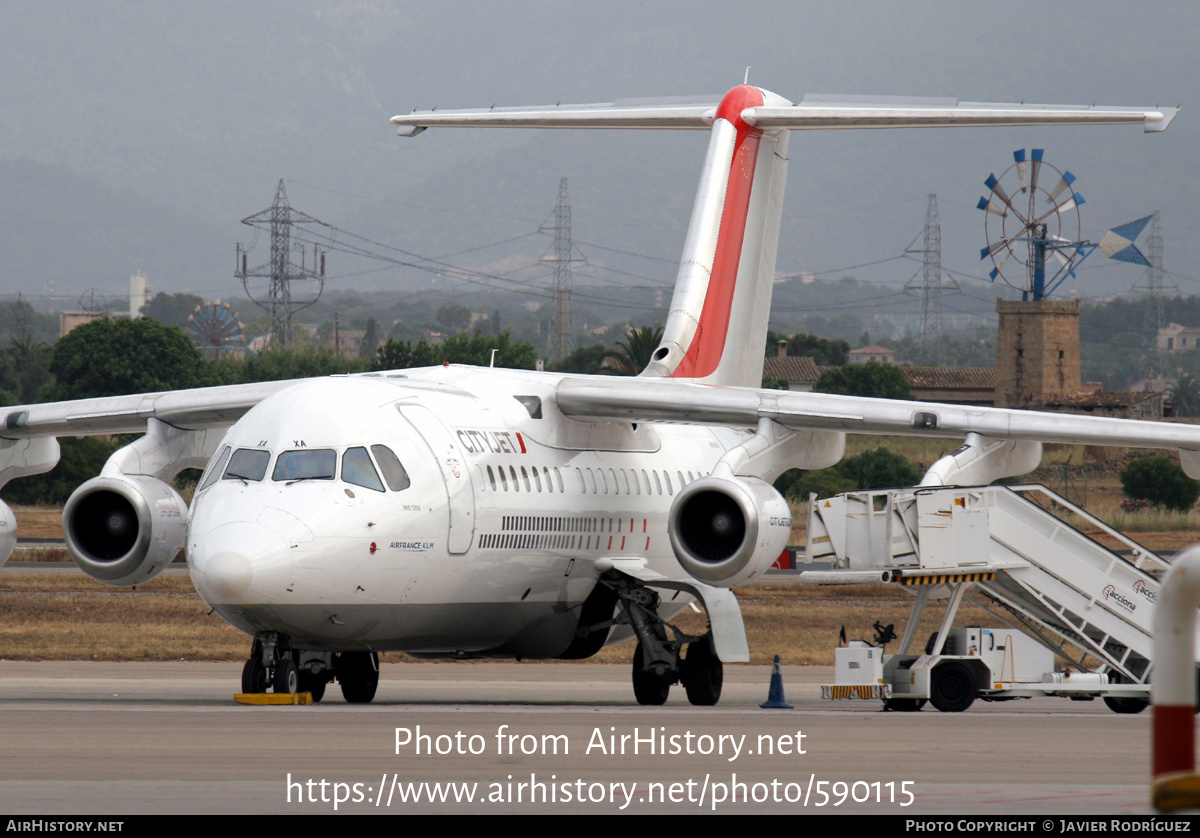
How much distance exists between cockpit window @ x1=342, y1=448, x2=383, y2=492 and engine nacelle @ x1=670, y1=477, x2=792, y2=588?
311cm

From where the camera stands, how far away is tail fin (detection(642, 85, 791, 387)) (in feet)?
70.9

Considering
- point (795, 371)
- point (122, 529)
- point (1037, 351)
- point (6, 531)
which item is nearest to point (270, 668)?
point (122, 529)

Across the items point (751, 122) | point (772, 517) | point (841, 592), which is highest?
point (751, 122)

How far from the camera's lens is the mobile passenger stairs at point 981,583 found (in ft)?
59.3

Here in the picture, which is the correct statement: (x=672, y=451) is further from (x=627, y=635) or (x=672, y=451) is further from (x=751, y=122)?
(x=751, y=122)

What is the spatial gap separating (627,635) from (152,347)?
80292 millimetres

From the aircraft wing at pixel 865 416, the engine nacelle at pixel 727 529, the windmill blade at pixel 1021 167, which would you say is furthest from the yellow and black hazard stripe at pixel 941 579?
the windmill blade at pixel 1021 167

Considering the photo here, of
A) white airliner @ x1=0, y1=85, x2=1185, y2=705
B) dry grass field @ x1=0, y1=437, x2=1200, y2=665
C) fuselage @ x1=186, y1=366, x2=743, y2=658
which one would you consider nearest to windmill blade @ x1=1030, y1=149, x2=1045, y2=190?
dry grass field @ x1=0, y1=437, x2=1200, y2=665

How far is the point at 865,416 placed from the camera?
1802cm

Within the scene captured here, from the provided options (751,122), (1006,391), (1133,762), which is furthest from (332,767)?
(1006,391)

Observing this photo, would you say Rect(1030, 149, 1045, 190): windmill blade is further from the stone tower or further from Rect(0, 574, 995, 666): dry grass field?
Rect(0, 574, 995, 666): dry grass field

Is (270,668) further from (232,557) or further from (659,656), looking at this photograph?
(659,656)

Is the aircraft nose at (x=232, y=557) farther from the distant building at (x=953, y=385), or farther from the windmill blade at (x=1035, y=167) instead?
the distant building at (x=953, y=385)

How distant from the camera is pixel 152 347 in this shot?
3792 inches
